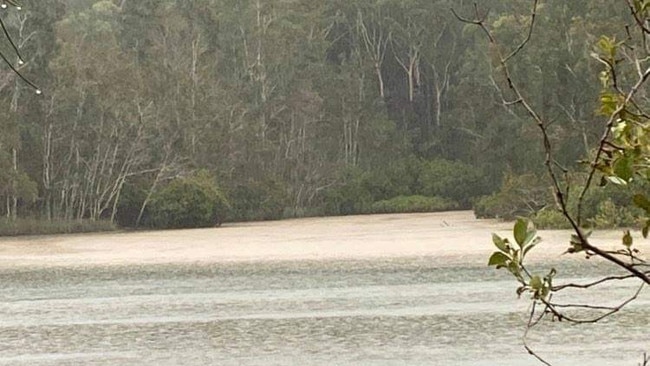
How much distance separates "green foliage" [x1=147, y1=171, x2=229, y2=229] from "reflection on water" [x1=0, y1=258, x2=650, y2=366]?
1518 centimetres

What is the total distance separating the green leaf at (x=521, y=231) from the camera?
1883 millimetres

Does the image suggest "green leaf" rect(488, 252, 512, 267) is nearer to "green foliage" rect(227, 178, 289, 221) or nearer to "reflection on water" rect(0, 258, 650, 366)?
"reflection on water" rect(0, 258, 650, 366)

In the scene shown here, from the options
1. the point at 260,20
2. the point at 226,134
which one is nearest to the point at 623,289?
the point at 226,134

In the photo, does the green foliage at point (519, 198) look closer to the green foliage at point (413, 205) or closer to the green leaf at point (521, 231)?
the green foliage at point (413, 205)

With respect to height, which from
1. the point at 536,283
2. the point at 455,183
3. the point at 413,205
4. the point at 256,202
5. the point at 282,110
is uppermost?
the point at 282,110

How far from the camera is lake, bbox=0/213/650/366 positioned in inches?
464

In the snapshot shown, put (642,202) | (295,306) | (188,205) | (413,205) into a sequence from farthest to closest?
(413,205) → (188,205) → (295,306) → (642,202)

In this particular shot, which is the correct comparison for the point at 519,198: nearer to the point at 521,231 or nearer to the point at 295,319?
the point at 295,319

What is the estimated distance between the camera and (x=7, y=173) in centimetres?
3659

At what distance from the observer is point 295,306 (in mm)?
16172

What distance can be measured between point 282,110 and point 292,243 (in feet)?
53.2

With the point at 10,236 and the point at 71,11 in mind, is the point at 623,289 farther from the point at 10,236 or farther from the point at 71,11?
the point at 71,11

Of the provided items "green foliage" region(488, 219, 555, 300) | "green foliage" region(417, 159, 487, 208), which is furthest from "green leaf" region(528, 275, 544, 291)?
"green foliage" region(417, 159, 487, 208)

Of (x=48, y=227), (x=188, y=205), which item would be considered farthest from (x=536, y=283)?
(x=48, y=227)
